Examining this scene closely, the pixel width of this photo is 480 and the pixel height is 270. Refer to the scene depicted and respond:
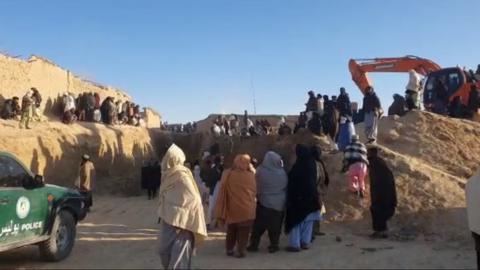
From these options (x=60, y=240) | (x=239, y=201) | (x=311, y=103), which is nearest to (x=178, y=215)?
(x=239, y=201)

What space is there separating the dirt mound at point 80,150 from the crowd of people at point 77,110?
0.41m

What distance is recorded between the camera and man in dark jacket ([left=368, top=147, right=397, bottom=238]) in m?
9.53

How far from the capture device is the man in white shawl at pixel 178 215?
19.3 feet

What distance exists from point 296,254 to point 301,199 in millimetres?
888

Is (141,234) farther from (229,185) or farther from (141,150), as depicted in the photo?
(141,150)

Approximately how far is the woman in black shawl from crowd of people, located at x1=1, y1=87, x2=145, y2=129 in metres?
11.4

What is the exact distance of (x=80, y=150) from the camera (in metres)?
18.4

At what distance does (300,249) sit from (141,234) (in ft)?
11.9

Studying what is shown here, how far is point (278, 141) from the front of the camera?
18.6m

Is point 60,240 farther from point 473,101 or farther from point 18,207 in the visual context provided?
point 473,101

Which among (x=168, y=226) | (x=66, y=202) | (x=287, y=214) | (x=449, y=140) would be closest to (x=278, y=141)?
(x=449, y=140)

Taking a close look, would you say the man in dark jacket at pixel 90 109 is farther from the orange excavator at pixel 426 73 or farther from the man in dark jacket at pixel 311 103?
the orange excavator at pixel 426 73

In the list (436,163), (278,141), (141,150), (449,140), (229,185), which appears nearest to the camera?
(229,185)

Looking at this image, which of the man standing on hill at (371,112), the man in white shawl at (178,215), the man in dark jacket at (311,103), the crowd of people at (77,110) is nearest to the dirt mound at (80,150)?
the crowd of people at (77,110)
